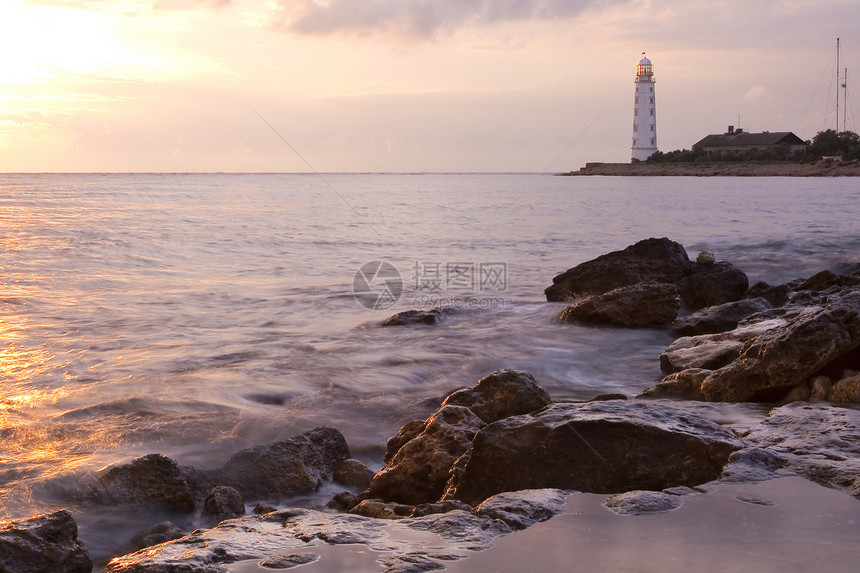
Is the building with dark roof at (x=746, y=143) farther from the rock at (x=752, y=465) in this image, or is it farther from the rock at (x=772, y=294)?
the rock at (x=752, y=465)

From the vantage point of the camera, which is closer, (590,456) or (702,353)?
(590,456)

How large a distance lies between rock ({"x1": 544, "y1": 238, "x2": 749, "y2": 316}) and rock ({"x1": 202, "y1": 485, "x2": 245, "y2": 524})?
7.45 meters

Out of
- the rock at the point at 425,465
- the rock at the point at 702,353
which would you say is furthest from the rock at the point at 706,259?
the rock at the point at 425,465

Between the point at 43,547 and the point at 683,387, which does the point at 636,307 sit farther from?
the point at 43,547

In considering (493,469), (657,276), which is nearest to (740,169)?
(657,276)

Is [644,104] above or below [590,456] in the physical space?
above

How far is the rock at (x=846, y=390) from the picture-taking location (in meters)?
5.32

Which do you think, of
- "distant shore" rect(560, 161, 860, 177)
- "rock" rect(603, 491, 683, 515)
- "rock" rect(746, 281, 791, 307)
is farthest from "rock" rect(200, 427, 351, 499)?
"distant shore" rect(560, 161, 860, 177)

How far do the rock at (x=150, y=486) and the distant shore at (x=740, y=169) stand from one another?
72.8m

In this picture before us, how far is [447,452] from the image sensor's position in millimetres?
4375

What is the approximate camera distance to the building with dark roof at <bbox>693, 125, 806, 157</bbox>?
79812 mm

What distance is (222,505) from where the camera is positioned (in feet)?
14.2

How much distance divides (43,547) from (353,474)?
203 cm

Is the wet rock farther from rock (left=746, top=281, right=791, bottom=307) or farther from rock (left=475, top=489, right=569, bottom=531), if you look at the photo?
rock (left=475, top=489, right=569, bottom=531)
